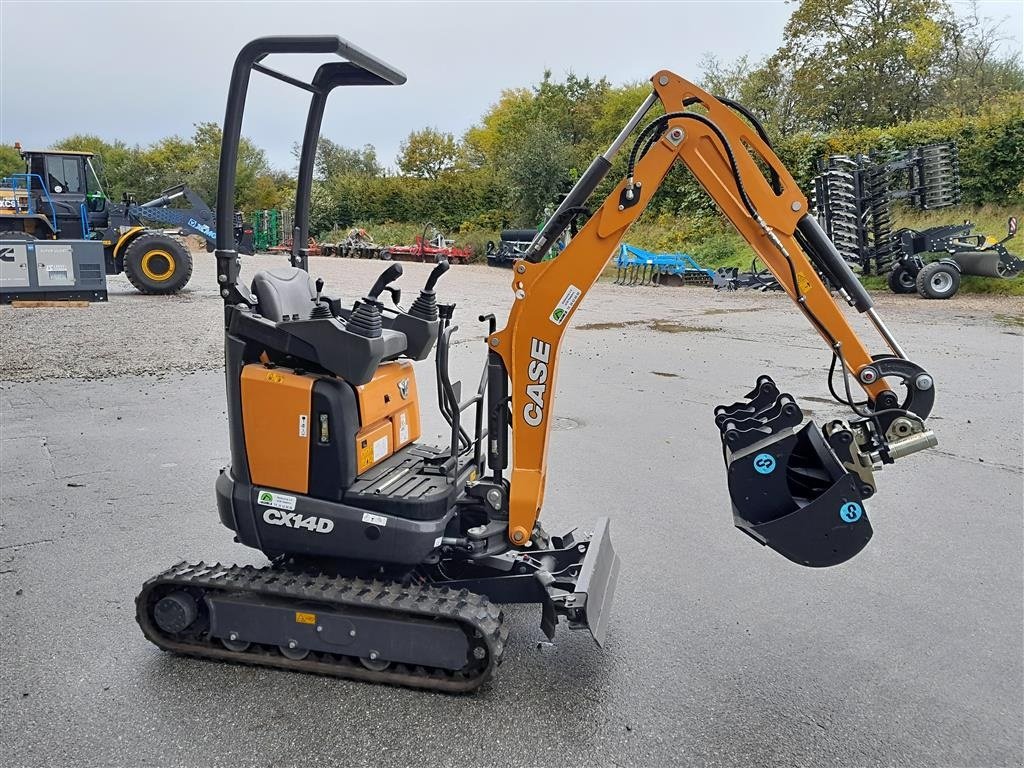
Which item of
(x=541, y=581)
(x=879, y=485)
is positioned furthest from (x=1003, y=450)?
(x=541, y=581)

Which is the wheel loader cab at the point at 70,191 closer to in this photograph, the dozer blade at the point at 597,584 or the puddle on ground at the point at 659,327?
the puddle on ground at the point at 659,327

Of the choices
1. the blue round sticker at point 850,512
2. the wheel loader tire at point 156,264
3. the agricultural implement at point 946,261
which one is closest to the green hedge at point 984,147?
the agricultural implement at point 946,261

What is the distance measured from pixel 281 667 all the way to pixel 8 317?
46.2 ft

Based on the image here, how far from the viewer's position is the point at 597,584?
149 inches

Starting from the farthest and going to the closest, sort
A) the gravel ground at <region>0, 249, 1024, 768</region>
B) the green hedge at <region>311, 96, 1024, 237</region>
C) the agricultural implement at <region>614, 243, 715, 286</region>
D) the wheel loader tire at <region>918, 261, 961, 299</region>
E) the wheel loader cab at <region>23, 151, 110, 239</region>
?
1. the agricultural implement at <region>614, 243, 715, 286</region>
2. the green hedge at <region>311, 96, 1024, 237</region>
3. the wheel loader cab at <region>23, 151, 110, 239</region>
4. the wheel loader tire at <region>918, 261, 961, 299</region>
5. the gravel ground at <region>0, 249, 1024, 768</region>

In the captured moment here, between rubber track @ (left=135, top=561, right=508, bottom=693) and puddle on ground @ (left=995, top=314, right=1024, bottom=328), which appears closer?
rubber track @ (left=135, top=561, right=508, bottom=693)

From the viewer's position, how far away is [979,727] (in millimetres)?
3271

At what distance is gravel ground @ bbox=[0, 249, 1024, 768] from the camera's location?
3.15 metres

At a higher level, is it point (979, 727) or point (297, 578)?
point (297, 578)

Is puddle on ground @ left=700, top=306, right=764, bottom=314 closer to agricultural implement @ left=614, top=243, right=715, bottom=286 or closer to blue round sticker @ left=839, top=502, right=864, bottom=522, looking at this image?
agricultural implement @ left=614, top=243, right=715, bottom=286

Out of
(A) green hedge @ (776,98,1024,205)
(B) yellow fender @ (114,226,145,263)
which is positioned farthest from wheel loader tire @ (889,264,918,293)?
(B) yellow fender @ (114,226,145,263)

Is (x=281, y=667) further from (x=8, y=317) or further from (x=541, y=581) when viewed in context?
(x=8, y=317)

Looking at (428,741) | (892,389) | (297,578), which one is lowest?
(428,741)

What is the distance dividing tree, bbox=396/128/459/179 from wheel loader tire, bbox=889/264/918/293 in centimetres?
4685
